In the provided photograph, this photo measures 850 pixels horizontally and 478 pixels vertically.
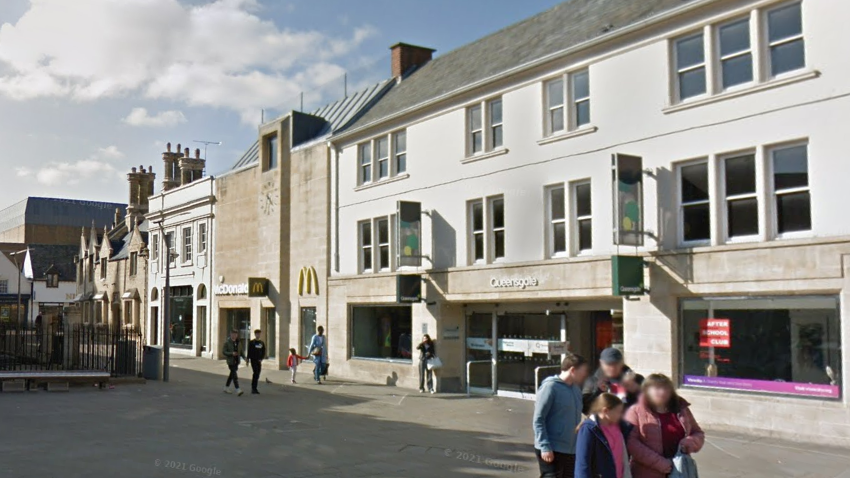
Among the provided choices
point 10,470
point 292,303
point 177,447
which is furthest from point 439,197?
point 10,470

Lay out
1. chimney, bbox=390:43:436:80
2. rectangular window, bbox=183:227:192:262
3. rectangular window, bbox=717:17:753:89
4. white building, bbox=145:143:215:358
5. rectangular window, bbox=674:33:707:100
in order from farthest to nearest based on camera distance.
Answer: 1. rectangular window, bbox=183:227:192:262
2. white building, bbox=145:143:215:358
3. chimney, bbox=390:43:436:80
4. rectangular window, bbox=674:33:707:100
5. rectangular window, bbox=717:17:753:89

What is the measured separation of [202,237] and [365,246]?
1404 centimetres

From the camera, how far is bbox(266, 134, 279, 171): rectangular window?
3203 centimetres

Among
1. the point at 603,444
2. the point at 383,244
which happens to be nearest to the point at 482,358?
the point at 383,244

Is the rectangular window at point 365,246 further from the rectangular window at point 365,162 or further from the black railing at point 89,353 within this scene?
the black railing at point 89,353

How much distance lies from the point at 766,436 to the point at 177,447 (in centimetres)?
1031

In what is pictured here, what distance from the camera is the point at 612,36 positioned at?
17938 mm

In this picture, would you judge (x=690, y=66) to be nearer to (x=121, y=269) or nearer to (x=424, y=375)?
(x=424, y=375)

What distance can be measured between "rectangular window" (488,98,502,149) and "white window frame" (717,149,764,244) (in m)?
6.68

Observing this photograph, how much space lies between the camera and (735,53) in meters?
15.7

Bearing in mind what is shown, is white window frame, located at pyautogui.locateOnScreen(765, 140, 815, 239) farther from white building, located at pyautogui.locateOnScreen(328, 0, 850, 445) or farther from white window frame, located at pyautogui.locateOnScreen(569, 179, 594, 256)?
white window frame, located at pyautogui.locateOnScreen(569, 179, 594, 256)

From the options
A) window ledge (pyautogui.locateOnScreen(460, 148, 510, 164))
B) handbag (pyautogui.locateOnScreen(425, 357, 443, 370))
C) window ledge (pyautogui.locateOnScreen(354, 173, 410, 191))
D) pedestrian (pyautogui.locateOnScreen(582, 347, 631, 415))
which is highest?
window ledge (pyautogui.locateOnScreen(460, 148, 510, 164))

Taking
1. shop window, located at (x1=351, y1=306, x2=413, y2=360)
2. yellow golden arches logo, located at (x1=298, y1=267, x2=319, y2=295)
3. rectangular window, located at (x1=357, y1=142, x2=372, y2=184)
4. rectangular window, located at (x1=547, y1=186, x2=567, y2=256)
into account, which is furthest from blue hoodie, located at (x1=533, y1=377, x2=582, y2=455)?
yellow golden arches logo, located at (x1=298, y1=267, x2=319, y2=295)

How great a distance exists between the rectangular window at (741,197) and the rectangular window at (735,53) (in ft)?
5.06
